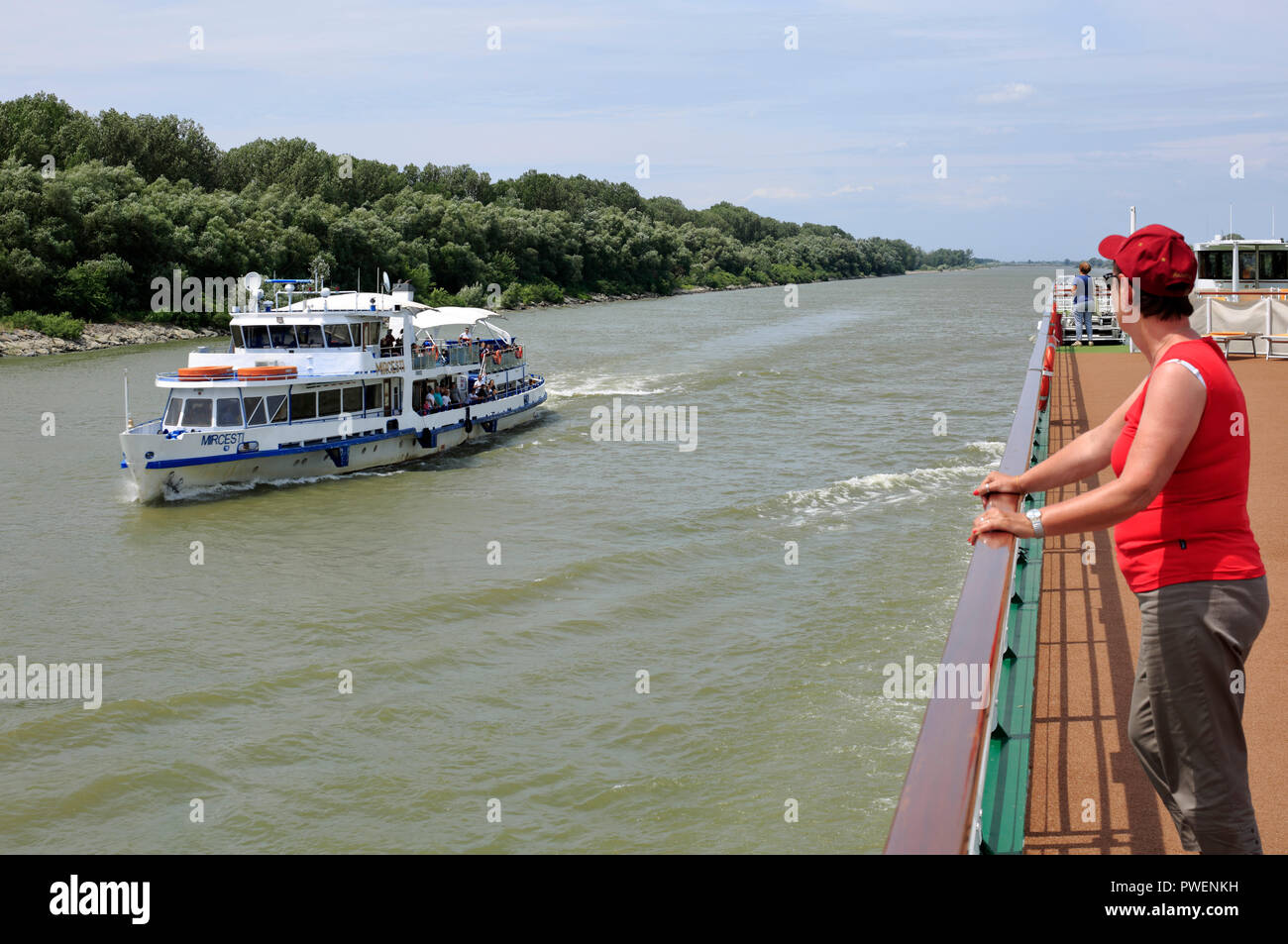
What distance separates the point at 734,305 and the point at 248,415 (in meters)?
74.3

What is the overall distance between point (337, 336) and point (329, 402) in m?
1.95

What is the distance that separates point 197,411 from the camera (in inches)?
997

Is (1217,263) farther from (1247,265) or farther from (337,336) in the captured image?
(337,336)

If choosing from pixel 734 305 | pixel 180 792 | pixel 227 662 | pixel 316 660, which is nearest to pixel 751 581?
pixel 316 660

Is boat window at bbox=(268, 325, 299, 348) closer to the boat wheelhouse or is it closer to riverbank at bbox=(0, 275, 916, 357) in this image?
the boat wheelhouse

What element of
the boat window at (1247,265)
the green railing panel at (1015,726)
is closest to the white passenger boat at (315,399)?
the boat window at (1247,265)

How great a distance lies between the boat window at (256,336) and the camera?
28.2m

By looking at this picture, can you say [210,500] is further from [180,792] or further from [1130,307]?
[1130,307]

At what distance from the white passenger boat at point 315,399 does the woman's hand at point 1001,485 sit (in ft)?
73.7

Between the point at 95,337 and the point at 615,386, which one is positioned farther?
the point at 95,337

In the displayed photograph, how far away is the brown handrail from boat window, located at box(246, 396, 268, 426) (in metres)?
23.4

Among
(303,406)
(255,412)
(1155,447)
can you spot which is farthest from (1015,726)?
(303,406)

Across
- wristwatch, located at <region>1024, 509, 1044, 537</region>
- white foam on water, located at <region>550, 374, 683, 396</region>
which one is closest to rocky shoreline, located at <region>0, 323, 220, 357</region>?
white foam on water, located at <region>550, 374, 683, 396</region>

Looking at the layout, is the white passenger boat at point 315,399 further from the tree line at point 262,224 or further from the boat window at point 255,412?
the tree line at point 262,224
